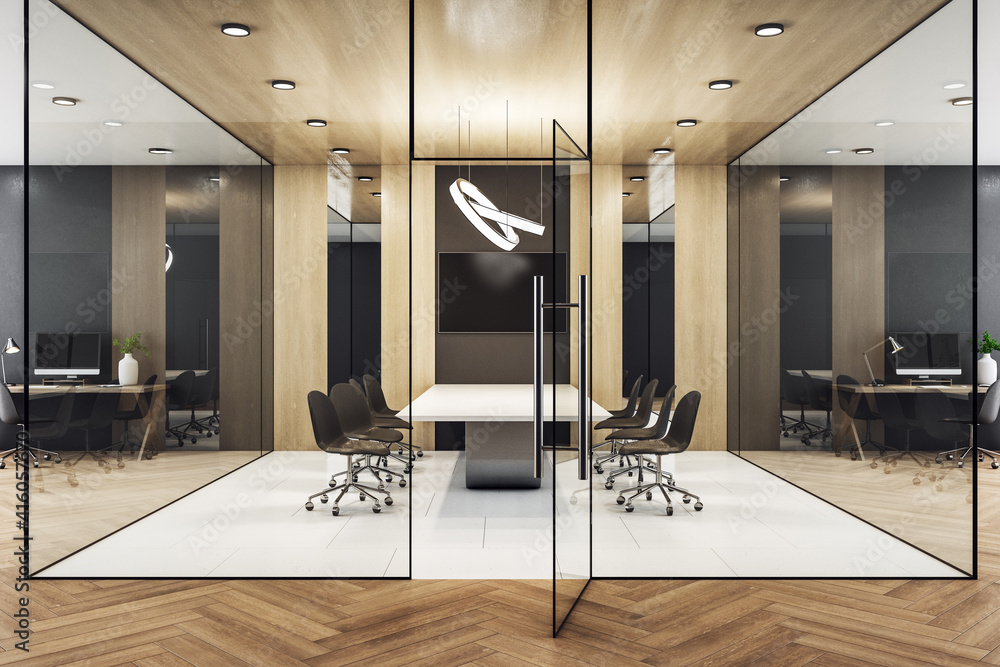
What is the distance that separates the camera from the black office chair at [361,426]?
4320 millimetres

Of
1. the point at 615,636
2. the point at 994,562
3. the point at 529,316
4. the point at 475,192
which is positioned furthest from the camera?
the point at 529,316

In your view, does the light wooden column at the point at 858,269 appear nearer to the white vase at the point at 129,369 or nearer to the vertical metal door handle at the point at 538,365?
the vertical metal door handle at the point at 538,365

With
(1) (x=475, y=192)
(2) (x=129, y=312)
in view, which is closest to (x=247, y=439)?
(2) (x=129, y=312)

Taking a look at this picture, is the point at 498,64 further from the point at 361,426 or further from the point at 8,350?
the point at 8,350

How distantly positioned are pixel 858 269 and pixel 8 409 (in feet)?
24.2

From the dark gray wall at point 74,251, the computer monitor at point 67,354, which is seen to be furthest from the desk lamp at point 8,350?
the dark gray wall at point 74,251

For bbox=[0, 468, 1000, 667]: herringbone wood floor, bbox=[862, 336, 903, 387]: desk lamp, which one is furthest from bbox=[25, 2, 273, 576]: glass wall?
bbox=[862, 336, 903, 387]: desk lamp

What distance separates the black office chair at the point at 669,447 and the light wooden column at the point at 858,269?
109 centimetres

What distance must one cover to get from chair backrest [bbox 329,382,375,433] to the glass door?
6.30 feet

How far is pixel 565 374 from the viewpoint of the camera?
287 cm

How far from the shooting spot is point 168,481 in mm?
4215

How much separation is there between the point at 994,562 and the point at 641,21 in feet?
12.1

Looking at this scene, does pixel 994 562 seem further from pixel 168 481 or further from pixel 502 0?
pixel 168 481

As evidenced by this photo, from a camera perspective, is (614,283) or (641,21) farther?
(614,283)
